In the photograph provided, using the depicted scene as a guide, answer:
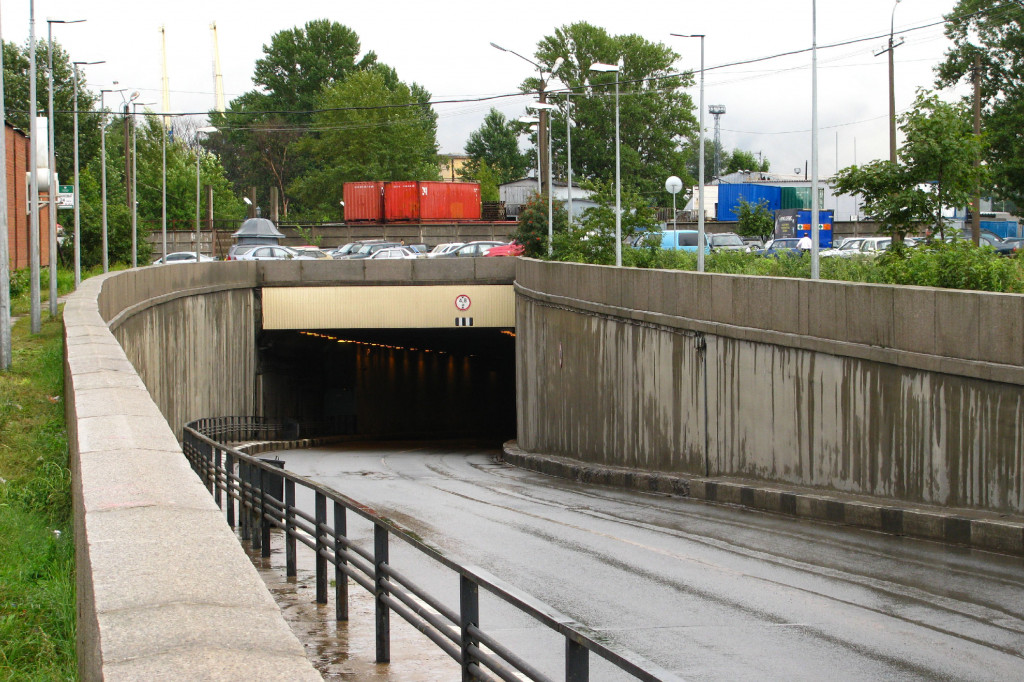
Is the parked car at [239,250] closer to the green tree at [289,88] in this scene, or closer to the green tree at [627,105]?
the green tree at [627,105]

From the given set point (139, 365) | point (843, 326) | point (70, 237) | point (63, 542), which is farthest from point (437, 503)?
point (70, 237)

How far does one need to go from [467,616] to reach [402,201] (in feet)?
238

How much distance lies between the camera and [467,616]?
6113mm

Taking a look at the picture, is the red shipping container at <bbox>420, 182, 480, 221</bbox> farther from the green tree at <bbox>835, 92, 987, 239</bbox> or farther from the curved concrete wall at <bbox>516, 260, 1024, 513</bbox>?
the green tree at <bbox>835, 92, 987, 239</bbox>

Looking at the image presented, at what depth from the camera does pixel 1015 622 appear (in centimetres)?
962

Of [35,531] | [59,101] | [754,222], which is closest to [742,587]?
[35,531]

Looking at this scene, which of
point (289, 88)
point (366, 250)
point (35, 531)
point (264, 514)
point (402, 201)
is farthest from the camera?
point (289, 88)

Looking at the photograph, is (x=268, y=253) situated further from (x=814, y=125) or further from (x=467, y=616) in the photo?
(x=467, y=616)

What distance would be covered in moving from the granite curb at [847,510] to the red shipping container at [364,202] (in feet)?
188

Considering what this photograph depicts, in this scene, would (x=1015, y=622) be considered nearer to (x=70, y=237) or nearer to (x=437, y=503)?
(x=437, y=503)

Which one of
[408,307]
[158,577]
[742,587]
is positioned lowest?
[742,587]

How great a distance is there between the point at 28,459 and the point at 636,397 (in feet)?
39.4

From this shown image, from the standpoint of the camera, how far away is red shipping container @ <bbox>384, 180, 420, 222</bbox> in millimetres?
76625

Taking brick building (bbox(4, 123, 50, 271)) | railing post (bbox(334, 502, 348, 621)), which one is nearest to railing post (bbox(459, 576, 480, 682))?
railing post (bbox(334, 502, 348, 621))
